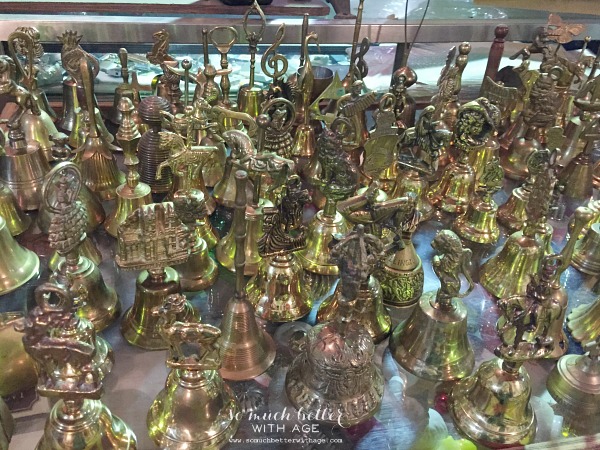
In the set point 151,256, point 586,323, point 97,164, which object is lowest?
point 586,323

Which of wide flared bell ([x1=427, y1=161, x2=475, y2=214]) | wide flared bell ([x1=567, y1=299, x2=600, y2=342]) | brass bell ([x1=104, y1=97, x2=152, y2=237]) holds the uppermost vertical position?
brass bell ([x1=104, y1=97, x2=152, y2=237])

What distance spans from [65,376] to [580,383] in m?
1.01

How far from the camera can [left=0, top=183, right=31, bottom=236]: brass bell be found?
148cm

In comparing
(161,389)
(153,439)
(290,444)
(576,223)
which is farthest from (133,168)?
(576,223)

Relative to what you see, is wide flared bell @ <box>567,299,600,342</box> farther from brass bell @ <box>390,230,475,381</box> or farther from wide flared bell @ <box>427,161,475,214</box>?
wide flared bell @ <box>427,161,475,214</box>

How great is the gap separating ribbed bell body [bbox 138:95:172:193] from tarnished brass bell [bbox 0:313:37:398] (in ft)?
1.99

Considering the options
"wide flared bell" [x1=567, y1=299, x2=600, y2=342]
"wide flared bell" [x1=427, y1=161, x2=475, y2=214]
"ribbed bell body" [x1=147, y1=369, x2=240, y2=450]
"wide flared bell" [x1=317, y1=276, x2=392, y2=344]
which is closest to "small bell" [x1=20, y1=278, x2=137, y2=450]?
"ribbed bell body" [x1=147, y1=369, x2=240, y2=450]

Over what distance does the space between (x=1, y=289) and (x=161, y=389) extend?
0.49 metres

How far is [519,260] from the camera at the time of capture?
4.68ft

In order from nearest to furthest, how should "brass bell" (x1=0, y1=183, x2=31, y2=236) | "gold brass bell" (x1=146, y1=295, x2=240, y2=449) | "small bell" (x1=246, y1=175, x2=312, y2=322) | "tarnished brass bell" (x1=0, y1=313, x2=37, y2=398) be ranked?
"gold brass bell" (x1=146, y1=295, x2=240, y2=449), "tarnished brass bell" (x1=0, y1=313, x2=37, y2=398), "small bell" (x1=246, y1=175, x2=312, y2=322), "brass bell" (x1=0, y1=183, x2=31, y2=236)

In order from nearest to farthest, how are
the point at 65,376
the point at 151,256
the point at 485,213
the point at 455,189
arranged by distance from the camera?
the point at 65,376 → the point at 151,256 → the point at 485,213 → the point at 455,189

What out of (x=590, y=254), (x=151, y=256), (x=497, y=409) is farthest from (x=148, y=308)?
(x=590, y=254)

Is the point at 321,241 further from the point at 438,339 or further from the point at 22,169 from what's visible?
the point at 22,169

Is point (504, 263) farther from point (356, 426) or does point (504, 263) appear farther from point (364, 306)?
point (356, 426)
